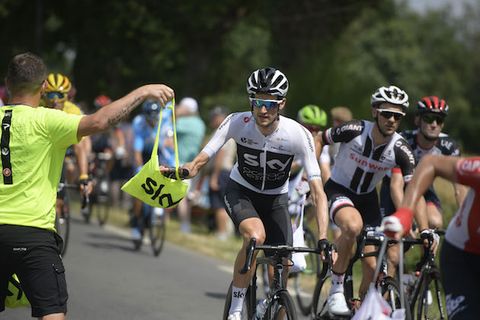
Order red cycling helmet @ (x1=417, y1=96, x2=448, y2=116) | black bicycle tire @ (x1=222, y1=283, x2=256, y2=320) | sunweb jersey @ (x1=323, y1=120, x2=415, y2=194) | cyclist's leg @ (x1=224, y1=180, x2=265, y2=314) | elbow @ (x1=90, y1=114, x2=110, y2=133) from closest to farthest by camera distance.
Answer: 1. elbow @ (x1=90, y1=114, x2=110, y2=133)
2. cyclist's leg @ (x1=224, y1=180, x2=265, y2=314)
3. black bicycle tire @ (x1=222, y1=283, x2=256, y2=320)
4. sunweb jersey @ (x1=323, y1=120, x2=415, y2=194)
5. red cycling helmet @ (x1=417, y1=96, x2=448, y2=116)

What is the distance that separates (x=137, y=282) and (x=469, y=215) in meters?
6.51

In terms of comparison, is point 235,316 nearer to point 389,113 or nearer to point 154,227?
point 389,113

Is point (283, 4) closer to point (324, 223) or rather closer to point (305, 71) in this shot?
point (305, 71)

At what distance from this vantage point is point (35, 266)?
5.57 meters

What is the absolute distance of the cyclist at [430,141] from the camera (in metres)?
9.55

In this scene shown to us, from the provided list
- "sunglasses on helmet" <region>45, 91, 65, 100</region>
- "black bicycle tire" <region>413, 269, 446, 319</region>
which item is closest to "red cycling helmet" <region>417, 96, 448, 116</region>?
"black bicycle tire" <region>413, 269, 446, 319</region>

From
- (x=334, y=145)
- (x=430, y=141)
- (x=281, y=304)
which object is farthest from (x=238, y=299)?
(x=334, y=145)

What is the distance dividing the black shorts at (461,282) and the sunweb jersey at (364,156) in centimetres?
299

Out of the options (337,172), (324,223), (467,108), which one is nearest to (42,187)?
(324,223)

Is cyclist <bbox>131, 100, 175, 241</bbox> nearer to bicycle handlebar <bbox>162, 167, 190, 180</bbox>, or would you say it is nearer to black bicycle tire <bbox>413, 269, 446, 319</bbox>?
bicycle handlebar <bbox>162, 167, 190, 180</bbox>

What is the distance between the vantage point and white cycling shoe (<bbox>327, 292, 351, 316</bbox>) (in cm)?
718

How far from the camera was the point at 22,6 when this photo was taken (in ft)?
112

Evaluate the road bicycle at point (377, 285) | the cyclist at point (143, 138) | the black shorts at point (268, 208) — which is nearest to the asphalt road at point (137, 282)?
the cyclist at point (143, 138)

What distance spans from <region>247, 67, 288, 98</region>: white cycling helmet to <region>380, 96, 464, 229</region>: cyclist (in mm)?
2176
